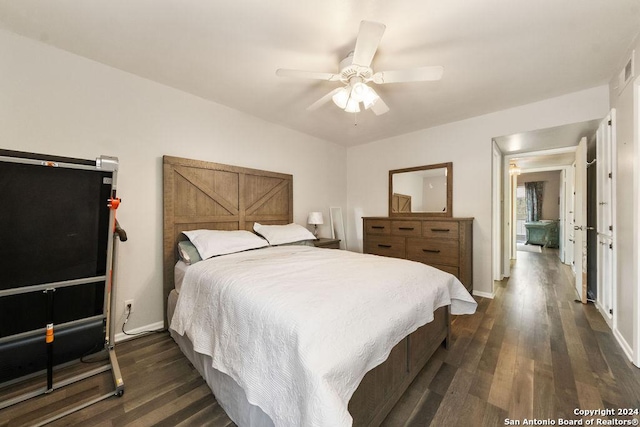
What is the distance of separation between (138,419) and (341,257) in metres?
1.69

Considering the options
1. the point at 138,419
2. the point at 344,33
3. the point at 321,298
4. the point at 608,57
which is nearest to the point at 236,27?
the point at 344,33

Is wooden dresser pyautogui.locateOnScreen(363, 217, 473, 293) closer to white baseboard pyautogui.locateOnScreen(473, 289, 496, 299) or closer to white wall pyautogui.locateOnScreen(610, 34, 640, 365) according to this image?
white baseboard pyautogui.locateOnScreen(473, 289, 496, 299)

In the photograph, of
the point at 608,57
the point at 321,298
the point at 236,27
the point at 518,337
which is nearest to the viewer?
the point at 321,298

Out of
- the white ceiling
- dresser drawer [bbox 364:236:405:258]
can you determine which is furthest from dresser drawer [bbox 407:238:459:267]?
the white ceiling

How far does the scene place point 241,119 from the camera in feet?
10.1

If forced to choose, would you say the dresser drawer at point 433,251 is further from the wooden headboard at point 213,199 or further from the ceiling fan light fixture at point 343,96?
the ceiling fan light fixture at point 343,96

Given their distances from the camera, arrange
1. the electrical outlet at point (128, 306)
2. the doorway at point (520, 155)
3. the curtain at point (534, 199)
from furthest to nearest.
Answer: the curtain at point (534, 199) → the doorway at point (520, 155) → the electrical outlet at point (128, 306)

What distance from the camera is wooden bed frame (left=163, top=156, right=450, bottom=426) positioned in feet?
4.16

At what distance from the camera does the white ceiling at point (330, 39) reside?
1509 mm

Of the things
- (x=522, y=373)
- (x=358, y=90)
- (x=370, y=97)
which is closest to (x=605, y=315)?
(x=522, y=373)

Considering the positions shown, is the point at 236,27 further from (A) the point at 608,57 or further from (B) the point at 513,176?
(B) the point at 513,176

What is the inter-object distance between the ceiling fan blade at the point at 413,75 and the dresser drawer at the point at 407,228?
83.2 inches

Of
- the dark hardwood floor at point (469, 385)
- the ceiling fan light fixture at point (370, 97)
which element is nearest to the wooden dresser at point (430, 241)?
the dark hardwood floor at point (469, 385)

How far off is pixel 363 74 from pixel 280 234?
195cm
